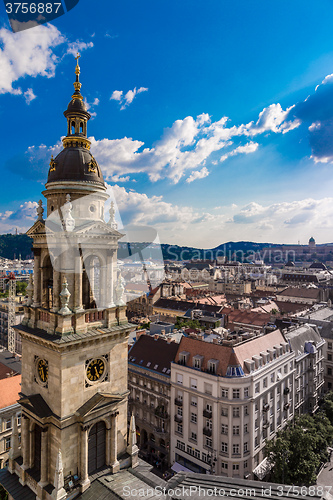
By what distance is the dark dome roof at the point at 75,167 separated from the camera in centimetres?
1906

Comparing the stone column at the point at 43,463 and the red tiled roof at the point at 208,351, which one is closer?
the stone column at the point at 43,463

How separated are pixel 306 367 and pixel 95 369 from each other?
50205 millimetres

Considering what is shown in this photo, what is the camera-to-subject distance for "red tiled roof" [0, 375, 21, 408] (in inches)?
1618

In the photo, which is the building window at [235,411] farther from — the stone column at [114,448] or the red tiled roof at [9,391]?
the red tiled roof at [9,391]

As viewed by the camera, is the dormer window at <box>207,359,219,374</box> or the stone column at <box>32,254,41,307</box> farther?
the dormer window at <box>207,359,219,374</box>

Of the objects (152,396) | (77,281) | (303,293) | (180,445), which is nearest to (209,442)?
(180,445)

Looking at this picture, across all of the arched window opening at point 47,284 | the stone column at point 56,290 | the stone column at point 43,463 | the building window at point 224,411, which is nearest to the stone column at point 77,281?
the stone column at point 56,290

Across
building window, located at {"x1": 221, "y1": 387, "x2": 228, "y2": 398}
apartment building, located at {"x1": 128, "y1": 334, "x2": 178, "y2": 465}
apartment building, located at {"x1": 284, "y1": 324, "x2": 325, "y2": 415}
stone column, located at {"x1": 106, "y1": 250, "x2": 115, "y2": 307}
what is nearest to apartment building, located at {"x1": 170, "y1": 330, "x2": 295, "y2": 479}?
building window, located at {"x1": 221, "y1": 387, "x2": 228, "y2": 398}

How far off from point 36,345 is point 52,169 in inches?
437

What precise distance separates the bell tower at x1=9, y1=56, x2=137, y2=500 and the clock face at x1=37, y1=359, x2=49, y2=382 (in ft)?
0.26

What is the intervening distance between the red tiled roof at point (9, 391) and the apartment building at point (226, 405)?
22.1m

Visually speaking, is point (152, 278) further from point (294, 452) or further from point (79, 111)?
point (79, 111)

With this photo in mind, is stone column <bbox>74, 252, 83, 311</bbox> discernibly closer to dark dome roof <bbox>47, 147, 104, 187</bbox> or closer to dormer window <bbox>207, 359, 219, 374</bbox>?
dark dome roof <bbox>47, 147, 104, 187</bbox>

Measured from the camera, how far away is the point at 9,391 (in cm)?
4247
